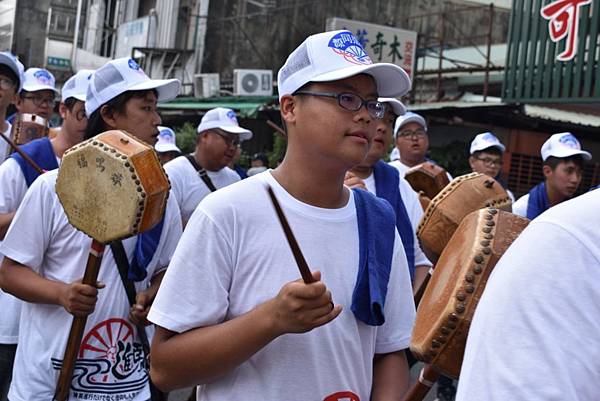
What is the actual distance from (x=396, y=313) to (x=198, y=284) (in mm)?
659

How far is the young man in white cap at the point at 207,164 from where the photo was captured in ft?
20.1

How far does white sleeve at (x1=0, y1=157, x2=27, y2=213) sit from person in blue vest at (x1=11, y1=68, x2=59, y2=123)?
2.96 meters

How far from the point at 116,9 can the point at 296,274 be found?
2971 centimetres

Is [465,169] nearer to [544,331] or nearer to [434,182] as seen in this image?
[434,182]

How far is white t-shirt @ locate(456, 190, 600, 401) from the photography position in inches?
47.9

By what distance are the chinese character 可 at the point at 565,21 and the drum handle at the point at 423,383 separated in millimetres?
9151

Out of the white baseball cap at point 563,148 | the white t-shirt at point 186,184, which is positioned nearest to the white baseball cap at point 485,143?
the white baseball cap at point 563,148

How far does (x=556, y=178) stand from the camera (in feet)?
20.1

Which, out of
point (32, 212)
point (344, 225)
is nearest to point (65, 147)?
point (32, 212)

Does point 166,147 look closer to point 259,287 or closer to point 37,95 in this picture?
point 37,95

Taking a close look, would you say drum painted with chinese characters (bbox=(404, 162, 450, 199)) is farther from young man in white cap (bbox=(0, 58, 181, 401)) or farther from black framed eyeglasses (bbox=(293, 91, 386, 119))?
black framed eyeglasses (bbox=(293, 91, 386, 119))

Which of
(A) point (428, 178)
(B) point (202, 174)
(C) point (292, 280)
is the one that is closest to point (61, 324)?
(C) point (292, 280)

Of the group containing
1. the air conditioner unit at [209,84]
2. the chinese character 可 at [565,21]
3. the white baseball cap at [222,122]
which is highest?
the air conditioner unit at [209,84]

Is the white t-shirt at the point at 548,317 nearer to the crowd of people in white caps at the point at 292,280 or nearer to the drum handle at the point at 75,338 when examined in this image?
the crowd of people in white caps at the point at 292,280
